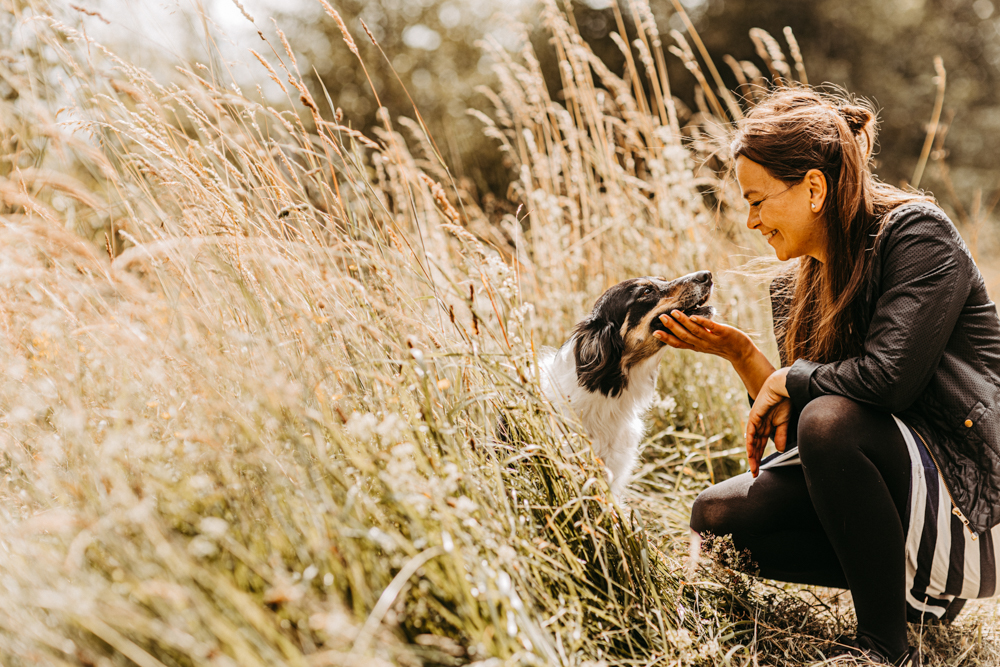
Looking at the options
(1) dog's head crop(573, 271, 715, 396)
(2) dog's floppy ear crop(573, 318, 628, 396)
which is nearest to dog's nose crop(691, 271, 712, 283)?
(1) dog's head crop(573, 271, 715, 396)

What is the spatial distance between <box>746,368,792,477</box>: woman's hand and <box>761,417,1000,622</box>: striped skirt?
29cm

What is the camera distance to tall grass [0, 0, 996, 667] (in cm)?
117

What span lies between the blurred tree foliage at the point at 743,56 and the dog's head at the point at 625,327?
591cm

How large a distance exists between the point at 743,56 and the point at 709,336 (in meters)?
9.50

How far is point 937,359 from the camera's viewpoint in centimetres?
172

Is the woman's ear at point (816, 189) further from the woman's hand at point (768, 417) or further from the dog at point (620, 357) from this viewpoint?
the dog at point (620, 357)

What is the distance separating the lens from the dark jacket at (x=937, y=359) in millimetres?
1690

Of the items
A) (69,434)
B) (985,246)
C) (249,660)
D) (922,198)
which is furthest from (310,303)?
(985,246)

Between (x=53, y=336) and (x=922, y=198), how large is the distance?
2.37 metres

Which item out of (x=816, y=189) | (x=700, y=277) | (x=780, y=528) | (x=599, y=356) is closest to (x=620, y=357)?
(x=599, y=356)

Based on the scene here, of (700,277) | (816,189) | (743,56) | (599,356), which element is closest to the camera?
(816,189)

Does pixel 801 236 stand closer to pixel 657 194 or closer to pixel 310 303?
pixel 310 303

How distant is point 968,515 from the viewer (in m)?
1.73

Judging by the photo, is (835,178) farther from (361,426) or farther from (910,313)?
(361,426)
